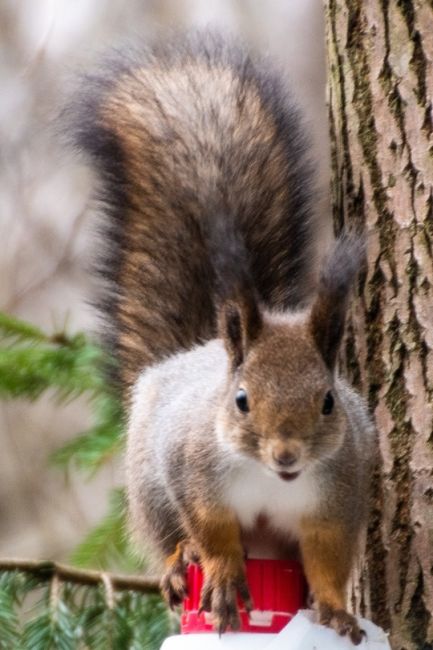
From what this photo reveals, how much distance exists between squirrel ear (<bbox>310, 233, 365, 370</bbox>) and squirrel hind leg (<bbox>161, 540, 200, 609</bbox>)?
38cm

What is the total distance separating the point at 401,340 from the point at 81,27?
2.74 metres

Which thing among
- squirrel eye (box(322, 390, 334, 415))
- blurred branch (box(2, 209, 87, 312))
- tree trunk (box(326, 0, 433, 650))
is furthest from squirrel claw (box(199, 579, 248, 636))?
blurred branch (box(2, 209, 87, 312))

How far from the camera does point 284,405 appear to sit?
1.67 meters

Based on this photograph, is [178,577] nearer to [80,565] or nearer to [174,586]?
[174,586]

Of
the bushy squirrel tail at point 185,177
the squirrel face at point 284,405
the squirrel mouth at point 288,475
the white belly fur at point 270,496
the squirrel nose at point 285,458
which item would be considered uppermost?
the bushy squirrel tail at point 185,177

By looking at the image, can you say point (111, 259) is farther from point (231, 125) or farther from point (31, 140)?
point (31, 140)

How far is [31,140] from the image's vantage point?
13.8ft

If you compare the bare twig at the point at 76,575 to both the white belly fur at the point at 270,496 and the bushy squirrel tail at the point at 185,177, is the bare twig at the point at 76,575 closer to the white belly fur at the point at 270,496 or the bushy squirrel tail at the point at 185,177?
the bushy squirrel tail at the point at 185,177

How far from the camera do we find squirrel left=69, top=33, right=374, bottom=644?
1719mm

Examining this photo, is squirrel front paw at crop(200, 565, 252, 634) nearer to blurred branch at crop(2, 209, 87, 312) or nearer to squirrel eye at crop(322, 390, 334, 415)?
squirrel eye at crop(322, 390, 334, 415)

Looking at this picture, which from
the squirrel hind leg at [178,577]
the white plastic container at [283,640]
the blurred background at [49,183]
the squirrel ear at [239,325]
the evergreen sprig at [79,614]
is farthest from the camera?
the blurred background at [49,183]

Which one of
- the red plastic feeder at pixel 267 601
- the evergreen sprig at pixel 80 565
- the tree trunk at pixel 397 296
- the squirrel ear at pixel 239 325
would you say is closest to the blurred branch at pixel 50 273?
the evergreen sprig at pixel 80 565

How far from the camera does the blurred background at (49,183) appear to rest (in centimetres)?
419

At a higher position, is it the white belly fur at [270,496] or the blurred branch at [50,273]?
the blurred branch at [50,273]
